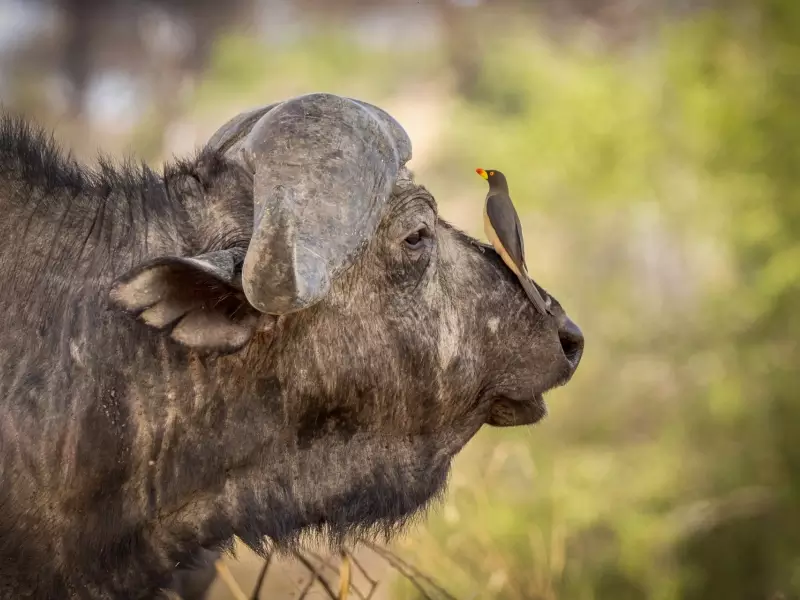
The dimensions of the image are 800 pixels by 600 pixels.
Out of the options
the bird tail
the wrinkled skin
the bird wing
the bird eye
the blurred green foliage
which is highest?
the blurred green foliage

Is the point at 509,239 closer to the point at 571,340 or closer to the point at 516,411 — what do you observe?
the point at 571,340

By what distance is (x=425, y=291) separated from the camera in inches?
119

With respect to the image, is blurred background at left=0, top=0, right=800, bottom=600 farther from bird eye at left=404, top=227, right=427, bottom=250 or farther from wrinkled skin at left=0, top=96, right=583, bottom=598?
bird eye at left=404, top=227, right=427, bottom=250

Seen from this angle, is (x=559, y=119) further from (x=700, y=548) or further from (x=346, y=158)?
(x=346, y=158)

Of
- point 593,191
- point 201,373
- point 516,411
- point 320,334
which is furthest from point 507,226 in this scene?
point 593,191

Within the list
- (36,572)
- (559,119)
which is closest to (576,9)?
(559,119)

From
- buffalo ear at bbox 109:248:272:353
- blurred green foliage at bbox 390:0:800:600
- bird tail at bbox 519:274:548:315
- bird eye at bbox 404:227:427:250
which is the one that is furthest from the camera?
blurred green foliage at bbox 390:0:800:600

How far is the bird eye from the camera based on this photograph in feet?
9.78

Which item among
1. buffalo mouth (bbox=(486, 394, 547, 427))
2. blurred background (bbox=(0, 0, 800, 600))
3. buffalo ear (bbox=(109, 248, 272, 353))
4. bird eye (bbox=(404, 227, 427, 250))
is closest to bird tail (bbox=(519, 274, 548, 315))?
buffalo mouth (bbox=(486, 394, 547, 427))

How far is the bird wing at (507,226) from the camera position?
331 cm

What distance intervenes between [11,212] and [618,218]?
302 inches

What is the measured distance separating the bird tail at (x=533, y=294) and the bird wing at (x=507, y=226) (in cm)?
5

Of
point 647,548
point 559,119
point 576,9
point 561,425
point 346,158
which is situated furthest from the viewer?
point 576,9

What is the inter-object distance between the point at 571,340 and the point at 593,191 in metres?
6.49
